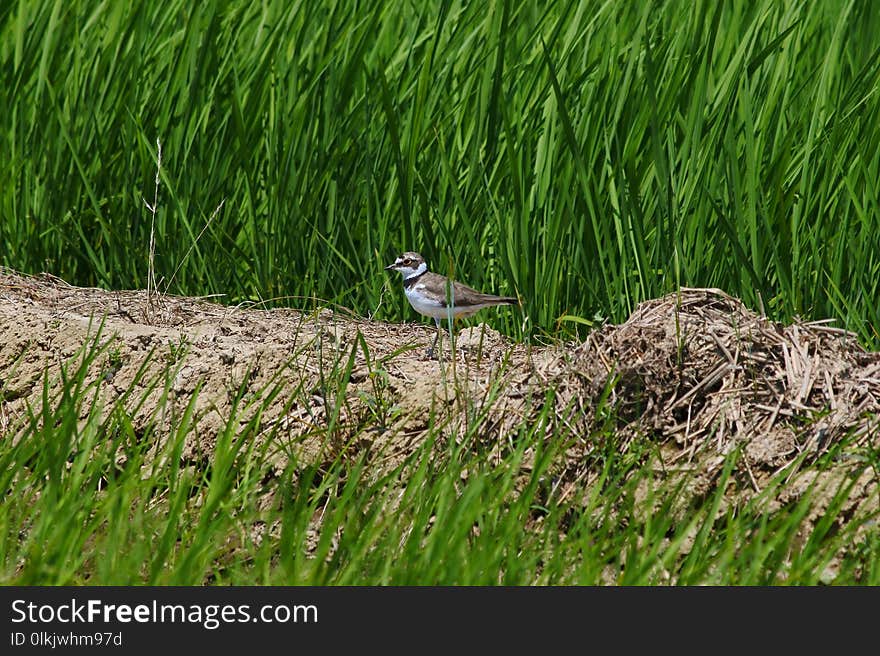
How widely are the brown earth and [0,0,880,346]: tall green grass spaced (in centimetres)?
62

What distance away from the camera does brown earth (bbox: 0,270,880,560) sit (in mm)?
3463

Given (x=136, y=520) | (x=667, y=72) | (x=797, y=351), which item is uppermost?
(x=667, y=72)

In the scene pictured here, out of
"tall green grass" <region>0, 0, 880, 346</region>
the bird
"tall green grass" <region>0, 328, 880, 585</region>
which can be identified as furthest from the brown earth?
"tall green grass" <region>0, 0, 880, 346</region>

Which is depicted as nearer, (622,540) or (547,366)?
(622,540)

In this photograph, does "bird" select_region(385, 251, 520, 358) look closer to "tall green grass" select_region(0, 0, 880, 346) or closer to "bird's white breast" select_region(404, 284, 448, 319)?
"bird's white breast" select_region(404, 284, 448, 319)

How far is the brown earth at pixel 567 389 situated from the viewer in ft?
11.4

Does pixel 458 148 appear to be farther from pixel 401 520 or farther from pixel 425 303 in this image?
pixel 401 520

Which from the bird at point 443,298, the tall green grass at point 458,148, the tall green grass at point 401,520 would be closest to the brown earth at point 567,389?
the tall green grass at point 401,520

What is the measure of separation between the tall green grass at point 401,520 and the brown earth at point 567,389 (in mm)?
56

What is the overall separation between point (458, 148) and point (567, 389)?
1.69m

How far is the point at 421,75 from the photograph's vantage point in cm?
508

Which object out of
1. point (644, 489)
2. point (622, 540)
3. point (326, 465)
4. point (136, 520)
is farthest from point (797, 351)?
point (136, 520)

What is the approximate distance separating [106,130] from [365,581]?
11.4ft

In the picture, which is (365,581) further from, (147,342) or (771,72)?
(771,72)
